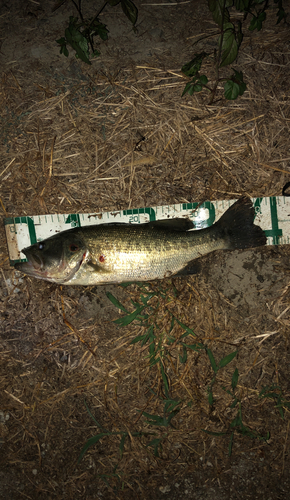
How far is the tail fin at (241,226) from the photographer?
11.8 ft

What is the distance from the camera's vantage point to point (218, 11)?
361 centimetres

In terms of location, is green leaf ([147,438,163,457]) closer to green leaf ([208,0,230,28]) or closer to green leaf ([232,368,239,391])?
green leaf ([232,368,239,391])

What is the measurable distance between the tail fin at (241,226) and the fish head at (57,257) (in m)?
1.62

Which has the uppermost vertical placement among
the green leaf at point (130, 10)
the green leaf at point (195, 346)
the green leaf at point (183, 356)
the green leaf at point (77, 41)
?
the green leaf at point (130, 10)

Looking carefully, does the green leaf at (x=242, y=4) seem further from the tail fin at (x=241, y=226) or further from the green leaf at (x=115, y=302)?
the green leaf at (x=115, y=302)

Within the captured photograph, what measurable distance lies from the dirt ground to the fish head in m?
0.58

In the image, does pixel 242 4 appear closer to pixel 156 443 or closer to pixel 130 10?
pixel 130 10

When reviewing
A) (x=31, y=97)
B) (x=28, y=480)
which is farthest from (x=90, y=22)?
(x=28, y=480)

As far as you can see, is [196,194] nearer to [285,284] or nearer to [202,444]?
[285,284]

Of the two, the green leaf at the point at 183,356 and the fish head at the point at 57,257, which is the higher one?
the fish head at the point at 57,257

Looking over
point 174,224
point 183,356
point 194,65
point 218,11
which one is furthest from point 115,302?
point 218,11

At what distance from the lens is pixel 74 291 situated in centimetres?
396

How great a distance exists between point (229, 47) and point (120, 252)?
2673mm

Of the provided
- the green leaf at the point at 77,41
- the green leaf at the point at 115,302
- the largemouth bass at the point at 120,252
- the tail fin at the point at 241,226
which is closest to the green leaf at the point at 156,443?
the green leaf at the point at 115,302
